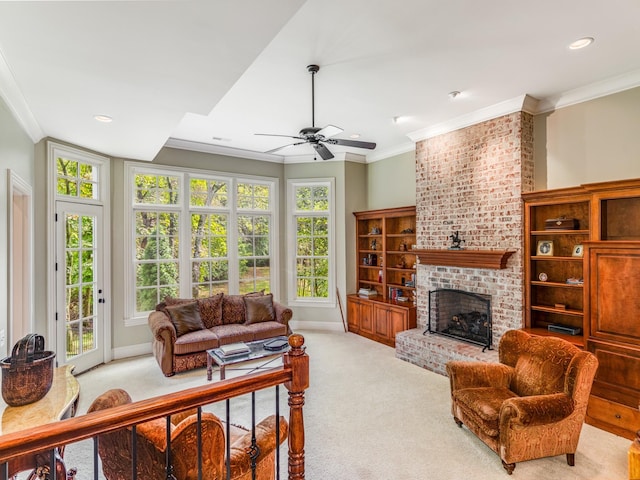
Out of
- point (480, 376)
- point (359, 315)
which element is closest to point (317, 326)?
point (359, 315)

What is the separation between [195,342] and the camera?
4.43 m

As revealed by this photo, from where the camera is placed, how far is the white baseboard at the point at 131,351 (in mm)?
5000

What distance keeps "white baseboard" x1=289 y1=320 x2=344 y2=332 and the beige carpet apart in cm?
153

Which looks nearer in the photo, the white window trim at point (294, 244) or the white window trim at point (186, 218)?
the white window trim at point (186, 218)

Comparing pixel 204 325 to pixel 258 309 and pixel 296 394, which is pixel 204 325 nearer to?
pixel 258 309

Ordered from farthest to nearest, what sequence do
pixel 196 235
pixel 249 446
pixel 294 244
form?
pixel 294 244
pixel 196 235
pixel 249 446

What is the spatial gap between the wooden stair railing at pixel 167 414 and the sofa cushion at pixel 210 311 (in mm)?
3596

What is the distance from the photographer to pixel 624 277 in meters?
2.96

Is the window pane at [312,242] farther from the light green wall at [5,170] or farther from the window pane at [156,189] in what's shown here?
the light green wall at [5,170]

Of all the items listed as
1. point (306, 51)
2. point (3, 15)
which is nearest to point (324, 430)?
point (306, 51)

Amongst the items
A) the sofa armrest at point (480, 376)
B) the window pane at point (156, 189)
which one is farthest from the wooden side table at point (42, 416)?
the window pane at point (156, 189)

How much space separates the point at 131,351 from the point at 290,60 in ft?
15.0

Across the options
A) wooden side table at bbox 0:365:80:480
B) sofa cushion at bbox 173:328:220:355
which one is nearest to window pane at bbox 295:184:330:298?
sofa cushion at bbox 173:328:220:355

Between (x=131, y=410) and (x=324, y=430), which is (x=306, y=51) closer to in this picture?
(x=131, y=410)
